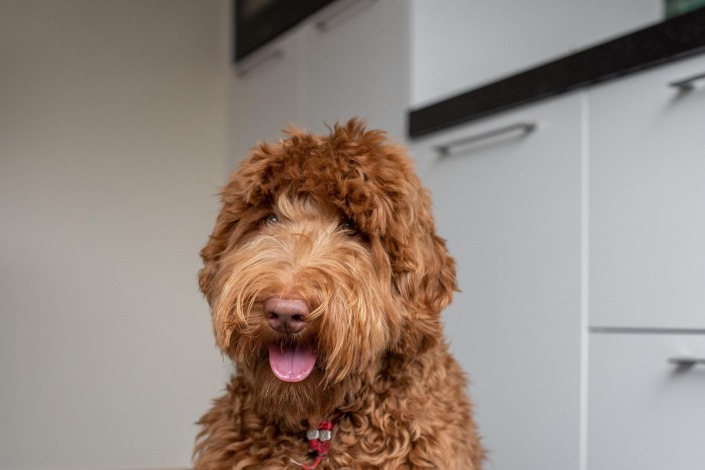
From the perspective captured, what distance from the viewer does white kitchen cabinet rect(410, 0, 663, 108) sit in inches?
109

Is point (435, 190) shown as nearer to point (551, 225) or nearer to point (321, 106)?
point (551, 225)

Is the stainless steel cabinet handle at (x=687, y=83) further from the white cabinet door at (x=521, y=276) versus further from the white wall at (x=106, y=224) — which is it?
the white wall at (x=106, y=224)

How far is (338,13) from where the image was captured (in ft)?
10.8

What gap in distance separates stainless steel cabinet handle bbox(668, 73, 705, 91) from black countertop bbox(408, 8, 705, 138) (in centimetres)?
5

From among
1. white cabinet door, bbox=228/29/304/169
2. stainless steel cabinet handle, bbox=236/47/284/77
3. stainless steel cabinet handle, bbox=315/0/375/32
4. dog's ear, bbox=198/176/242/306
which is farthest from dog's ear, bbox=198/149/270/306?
stainless steel cabinet handle, bbox=236/47/284/77

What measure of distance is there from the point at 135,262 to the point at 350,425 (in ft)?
8.19

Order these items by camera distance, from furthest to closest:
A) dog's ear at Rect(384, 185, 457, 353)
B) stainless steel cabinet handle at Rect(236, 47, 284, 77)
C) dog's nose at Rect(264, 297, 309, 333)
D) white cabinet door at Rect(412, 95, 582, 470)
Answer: stainless steel cabinet handle at Rect(236, 47, 284, 77) < white cabinet door at Rect(412, 95, 582, 470) < dog's ear at Rect(384, 185, 457, 353) < dog's nose at Rect(264, 297, 309, 333)

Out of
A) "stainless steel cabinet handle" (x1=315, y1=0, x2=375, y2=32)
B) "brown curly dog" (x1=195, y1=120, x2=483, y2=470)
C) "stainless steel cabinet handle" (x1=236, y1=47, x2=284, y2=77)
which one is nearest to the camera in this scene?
"brown curly dog" (x1=195, y1=120, x2=483, y2=470)

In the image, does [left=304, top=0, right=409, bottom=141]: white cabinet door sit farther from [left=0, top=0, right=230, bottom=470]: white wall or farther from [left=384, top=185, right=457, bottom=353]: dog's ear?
[left=384, top=185, right=457, bottom=353]: dog's ear

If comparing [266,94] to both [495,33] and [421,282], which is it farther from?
[421,282]

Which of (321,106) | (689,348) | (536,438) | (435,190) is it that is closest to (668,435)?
(689,348)

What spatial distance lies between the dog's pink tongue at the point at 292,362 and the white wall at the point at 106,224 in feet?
8.42

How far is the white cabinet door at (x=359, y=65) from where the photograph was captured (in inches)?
112

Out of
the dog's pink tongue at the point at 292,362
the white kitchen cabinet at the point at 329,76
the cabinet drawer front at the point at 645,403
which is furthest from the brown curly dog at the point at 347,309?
the white kitchen cabinet at the point at 329,76
